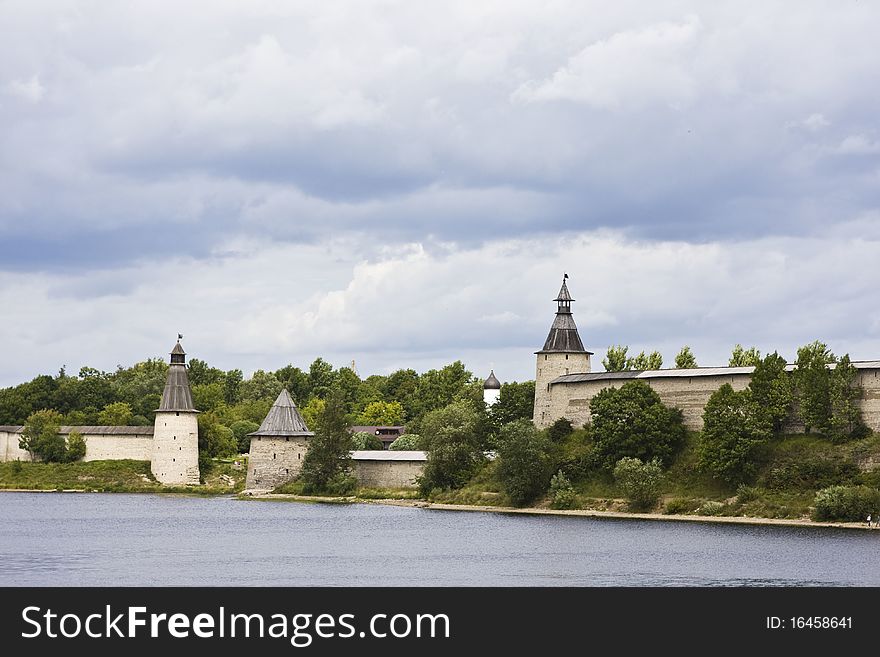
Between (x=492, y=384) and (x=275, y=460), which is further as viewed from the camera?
(x=492, y=384)

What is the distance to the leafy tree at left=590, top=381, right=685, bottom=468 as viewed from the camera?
1816 inches

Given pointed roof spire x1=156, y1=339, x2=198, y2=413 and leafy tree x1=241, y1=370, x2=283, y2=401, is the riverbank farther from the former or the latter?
leafy tree x1=241, y1=370, x2=283, y2=401

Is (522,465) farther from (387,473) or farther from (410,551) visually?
(410,551)

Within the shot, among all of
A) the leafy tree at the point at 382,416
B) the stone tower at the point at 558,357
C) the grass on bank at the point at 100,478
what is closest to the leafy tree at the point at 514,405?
the stone tower at the point at 558,357

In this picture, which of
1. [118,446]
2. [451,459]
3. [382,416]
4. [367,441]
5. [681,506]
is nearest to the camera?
[681,506]

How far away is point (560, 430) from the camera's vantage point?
168ft

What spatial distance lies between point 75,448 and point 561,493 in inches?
1078

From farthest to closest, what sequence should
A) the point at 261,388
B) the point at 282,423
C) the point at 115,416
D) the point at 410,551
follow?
the point at 261,388 → the point at 115,416 → the point at 282,423 → the point at 410,551

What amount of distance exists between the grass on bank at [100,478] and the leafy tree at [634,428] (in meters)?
20.0

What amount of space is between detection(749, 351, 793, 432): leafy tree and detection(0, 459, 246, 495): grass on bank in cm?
2527

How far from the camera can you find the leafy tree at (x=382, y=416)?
84.7 metres

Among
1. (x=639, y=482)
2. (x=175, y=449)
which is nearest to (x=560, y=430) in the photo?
(x=639, y=482)

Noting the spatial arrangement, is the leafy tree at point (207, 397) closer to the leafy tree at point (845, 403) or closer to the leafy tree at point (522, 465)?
the leafy tree at point (522, 465)
